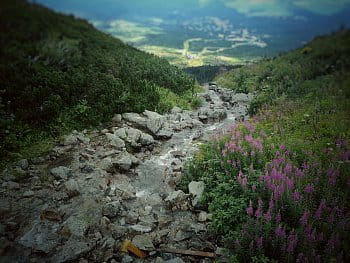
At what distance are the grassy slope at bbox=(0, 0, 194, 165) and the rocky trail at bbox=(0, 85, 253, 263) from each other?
36.4 inches

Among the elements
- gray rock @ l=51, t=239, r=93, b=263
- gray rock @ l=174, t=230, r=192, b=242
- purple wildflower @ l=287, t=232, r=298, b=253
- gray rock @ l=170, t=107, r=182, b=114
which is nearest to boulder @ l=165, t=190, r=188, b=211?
gray rock @ l=174, t=230, r=192, b=242

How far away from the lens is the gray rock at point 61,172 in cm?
632

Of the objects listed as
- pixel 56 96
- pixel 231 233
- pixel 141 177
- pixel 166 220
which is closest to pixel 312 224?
pixel 231 233

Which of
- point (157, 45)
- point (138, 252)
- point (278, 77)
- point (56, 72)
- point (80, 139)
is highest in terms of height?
point (157, 45)

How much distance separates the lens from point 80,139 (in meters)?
8.24

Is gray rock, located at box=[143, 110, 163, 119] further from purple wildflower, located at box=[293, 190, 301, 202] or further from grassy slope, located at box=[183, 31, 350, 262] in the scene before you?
purple wildflower, located at box=[293, 190, 301, 202]

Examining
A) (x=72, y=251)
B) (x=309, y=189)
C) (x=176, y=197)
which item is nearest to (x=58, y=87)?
(x=176, y=197)

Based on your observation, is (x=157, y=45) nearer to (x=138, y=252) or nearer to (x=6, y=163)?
(x=6, y=163)

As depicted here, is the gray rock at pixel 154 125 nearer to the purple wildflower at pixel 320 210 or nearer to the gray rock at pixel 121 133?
the gray rock at pixel 121 133

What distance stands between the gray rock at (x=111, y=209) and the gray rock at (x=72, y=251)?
84cm

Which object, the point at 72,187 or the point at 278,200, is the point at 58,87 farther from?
the point at 278,200

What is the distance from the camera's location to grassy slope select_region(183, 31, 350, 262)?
13.3 ft

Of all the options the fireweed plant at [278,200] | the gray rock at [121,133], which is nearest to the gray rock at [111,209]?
the fireweed plant at [278,200]

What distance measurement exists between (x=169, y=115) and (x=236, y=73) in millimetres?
10838
